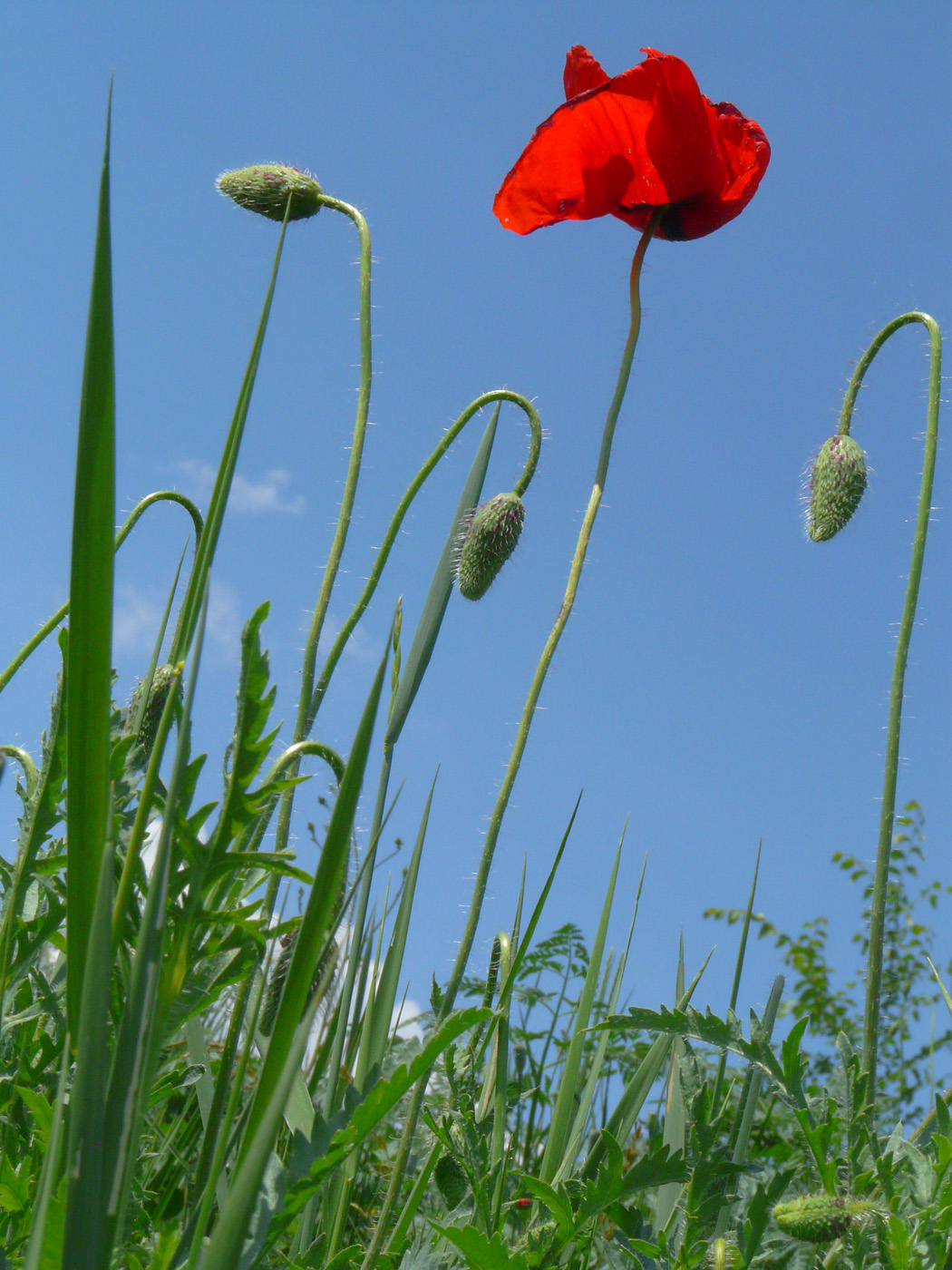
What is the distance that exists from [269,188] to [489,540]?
0.74 metres

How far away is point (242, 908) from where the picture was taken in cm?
82

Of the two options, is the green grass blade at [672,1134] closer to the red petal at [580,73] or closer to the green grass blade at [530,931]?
the green grass blade at [530,931]

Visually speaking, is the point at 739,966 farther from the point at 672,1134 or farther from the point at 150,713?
the point at 150,713

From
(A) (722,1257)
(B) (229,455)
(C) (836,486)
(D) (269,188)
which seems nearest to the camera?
(B) (229,455)

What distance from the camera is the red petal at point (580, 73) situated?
1785mm

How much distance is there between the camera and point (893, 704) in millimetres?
1390

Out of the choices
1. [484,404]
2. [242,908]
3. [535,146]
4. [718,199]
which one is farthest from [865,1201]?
[535,146]

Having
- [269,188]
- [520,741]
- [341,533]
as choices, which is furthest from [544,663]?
[269,188]

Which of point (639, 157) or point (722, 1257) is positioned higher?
point (639, 157)

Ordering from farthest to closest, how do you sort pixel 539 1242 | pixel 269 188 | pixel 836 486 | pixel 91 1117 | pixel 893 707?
pixel 269 188, pixel 836 486, pixel 893 707, pixel 539 1242, pixel 91 1117

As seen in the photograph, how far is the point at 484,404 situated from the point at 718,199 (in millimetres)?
503

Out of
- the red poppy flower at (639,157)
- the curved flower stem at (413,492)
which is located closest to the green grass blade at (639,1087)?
the curved flower stem at (413,492)

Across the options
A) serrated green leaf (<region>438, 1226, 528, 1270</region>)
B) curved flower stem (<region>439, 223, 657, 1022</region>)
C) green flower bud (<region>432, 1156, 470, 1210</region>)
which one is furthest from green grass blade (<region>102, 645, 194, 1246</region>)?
green flower bud (<region>432, 1156, 470, 1210</region>)

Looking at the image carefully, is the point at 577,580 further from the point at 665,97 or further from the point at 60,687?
the point at 665,97
